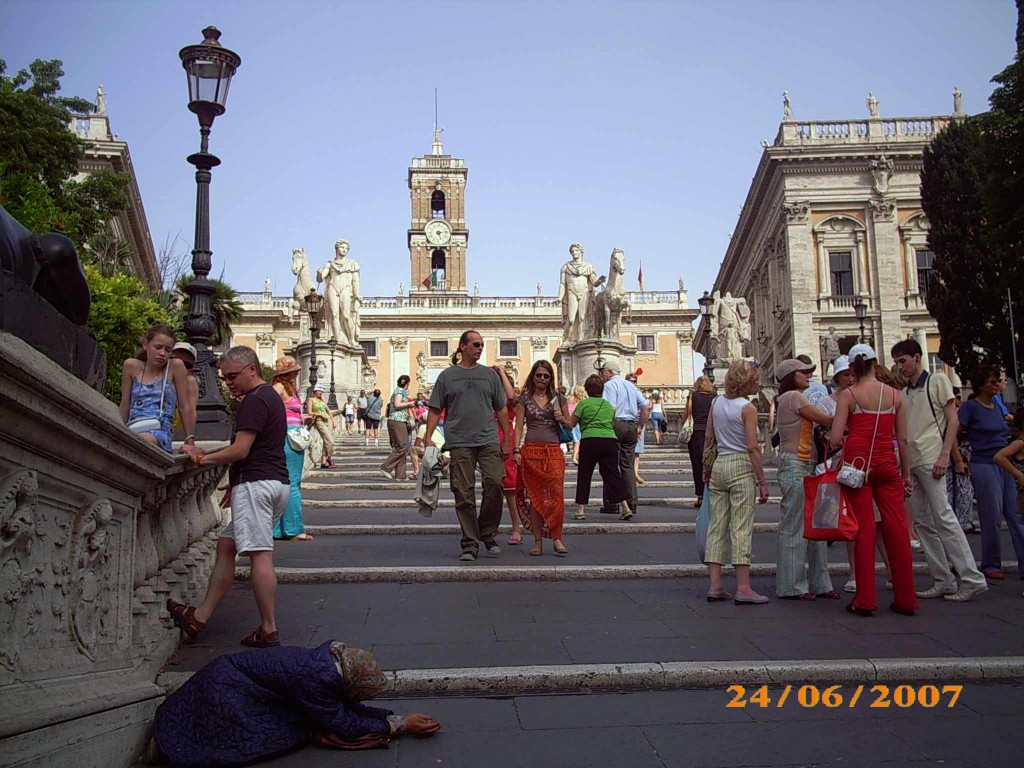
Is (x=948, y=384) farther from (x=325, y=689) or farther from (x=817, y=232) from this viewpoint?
(x=817, y=232)

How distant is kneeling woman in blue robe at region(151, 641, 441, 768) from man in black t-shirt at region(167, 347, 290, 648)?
113 centimetres

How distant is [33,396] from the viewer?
299 cm

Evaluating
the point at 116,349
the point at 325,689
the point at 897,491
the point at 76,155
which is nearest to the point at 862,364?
the point at 897,491

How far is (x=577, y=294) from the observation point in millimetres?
27109

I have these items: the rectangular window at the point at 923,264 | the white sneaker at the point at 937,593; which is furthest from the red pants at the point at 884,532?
the rectangular window at the point at 923,264

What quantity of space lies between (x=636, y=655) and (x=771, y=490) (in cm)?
996

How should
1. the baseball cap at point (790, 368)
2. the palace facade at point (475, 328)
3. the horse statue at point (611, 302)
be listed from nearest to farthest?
the baseball cap at point (790, 368)
the horse statue at point (611, 302)
the palace facade at point (475, 328)

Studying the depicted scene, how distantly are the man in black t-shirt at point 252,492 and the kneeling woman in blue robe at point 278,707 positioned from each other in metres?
1.13

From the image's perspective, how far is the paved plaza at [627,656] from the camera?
3.83 meters

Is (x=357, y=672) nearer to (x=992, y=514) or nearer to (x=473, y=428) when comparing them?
(x=473, y=428)

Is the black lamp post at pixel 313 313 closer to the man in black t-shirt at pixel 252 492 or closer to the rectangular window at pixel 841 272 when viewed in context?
the man in black t-shirt at pixel 252 492

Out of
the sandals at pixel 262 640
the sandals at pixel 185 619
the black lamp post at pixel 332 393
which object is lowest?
the sandals at pixel 262 640

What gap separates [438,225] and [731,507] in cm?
8090

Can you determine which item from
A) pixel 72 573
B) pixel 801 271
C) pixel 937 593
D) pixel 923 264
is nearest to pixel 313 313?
pixel 937 593
